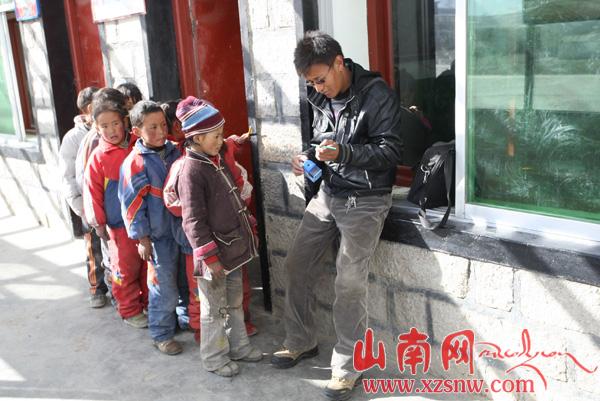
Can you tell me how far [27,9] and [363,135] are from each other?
443 centimetres

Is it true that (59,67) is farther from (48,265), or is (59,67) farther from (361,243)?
(361,243)

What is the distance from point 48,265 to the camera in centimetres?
566

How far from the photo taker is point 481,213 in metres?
3.14

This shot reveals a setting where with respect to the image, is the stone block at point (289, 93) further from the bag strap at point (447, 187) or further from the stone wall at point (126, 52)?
the stone wall at point (126, 52)

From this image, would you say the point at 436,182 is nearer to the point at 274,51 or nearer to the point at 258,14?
the point at 274,51

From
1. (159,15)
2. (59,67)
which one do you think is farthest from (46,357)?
(59,67)

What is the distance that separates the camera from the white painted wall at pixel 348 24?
3.55 meters

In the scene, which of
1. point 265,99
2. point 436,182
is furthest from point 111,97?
point 436,182

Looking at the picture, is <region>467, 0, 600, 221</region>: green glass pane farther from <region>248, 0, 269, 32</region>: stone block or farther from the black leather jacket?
<region>248, 0, 269, 32</region>: stone block

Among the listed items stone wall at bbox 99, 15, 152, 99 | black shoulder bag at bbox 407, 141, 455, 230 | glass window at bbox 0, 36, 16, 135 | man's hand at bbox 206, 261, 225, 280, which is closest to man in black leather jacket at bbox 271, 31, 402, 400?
black shoulder bag at bbox 407, 141, 455, 230

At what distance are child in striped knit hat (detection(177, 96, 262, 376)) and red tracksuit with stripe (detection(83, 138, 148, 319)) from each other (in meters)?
0.78

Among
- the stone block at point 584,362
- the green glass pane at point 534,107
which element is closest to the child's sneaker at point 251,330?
the green glass pane at point 534,107

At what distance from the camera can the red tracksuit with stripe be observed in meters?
4.02

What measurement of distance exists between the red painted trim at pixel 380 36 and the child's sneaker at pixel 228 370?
1.95 metres
